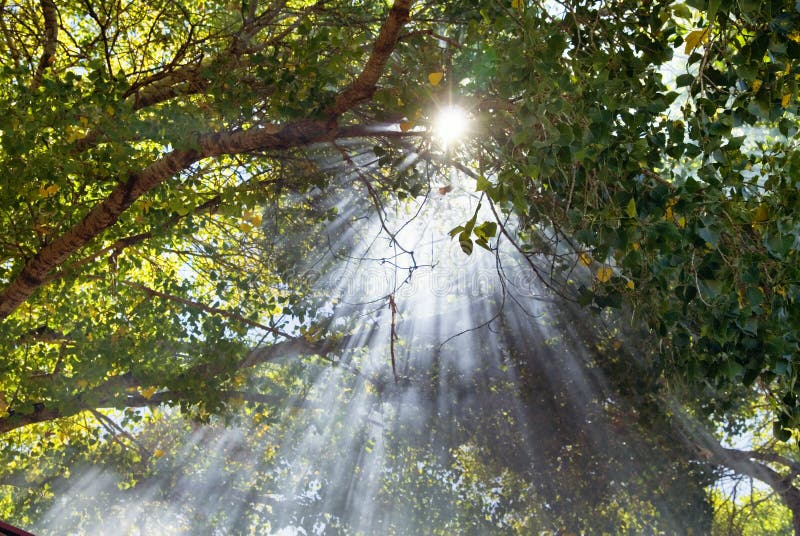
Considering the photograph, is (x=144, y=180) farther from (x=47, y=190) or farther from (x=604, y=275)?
(x=604, y=275)

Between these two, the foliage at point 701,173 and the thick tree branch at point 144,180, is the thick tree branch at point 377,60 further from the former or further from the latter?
the foliage at point 701,173

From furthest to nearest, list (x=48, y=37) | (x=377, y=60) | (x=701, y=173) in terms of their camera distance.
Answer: (x=48, y=37) → (x=377, y=60) → (x=701, y=173)

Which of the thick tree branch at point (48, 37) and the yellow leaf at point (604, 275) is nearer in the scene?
the yellow leaf at point (604, 275)

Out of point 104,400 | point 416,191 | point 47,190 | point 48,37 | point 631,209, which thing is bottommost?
point 631,209

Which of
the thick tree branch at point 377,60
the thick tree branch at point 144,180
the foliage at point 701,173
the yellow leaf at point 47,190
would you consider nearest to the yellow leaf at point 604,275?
the foliage at point 701,173

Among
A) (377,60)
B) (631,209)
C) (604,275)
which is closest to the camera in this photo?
(631,209)

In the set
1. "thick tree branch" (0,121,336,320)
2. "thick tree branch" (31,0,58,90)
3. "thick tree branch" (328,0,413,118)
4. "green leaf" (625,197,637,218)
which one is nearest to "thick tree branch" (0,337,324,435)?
"thick tree branch" (0,121,336,320)

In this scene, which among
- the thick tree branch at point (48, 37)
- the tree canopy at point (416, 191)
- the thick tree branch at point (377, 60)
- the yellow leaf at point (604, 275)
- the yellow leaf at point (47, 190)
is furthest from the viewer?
the thick tree branch at point (48, 37)

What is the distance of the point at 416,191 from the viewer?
4027 mm

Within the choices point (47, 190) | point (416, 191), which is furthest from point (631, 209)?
point (47, 190)

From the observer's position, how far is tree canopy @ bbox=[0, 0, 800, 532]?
1.85 m

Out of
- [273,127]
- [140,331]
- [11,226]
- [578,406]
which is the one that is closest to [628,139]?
[273,127]

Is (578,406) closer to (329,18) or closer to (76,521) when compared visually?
(329,18)

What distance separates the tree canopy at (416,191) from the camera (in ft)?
6.07
